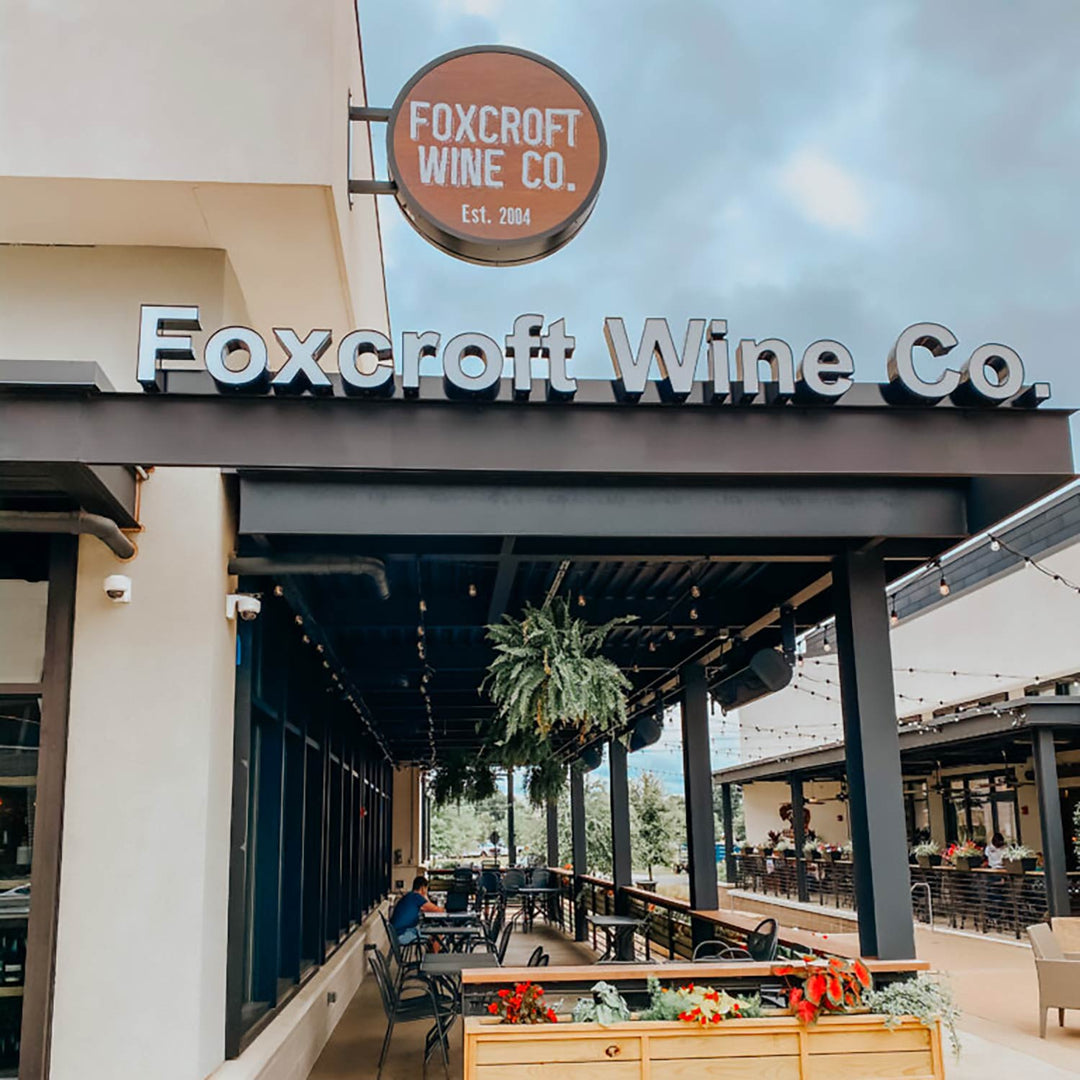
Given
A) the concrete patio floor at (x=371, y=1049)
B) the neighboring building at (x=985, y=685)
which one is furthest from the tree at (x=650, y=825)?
the concrete patio floor at (x=371, y=1049)

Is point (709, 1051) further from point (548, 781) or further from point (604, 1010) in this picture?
point (548, 781)

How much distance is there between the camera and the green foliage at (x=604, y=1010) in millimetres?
5180

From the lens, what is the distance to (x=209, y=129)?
566 cm

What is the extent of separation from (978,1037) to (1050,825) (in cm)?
583

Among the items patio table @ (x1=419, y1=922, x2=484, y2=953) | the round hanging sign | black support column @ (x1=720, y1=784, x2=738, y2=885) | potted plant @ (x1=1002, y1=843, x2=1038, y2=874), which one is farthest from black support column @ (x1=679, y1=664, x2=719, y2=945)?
black support column @ (x1=720, y1=784, x2=738, y2=885)

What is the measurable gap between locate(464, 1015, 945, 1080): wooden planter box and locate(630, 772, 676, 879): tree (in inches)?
727

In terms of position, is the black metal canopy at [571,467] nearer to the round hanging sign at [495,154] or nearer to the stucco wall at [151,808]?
the stucco wall at [151,808]

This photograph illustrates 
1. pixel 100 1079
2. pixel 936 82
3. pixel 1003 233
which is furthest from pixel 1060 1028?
pixel 1003 233

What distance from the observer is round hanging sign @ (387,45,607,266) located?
6262 millimetres

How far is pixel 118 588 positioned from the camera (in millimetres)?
5355

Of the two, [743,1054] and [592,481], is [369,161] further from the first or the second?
[743,1054]

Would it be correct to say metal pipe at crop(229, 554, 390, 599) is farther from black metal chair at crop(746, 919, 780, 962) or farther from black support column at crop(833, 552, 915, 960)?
black metal chair at crop(746, 919, 780, 962)

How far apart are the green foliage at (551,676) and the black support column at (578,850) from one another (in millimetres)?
10988

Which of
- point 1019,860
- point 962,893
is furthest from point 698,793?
point 1019,860
